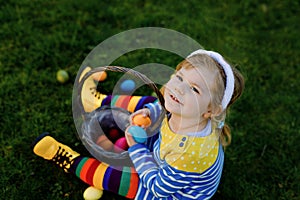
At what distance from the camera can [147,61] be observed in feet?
8.09

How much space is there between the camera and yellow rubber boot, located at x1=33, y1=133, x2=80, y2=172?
5.95 feet

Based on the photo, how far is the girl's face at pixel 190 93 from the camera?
136 centimetres

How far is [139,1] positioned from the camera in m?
2.89

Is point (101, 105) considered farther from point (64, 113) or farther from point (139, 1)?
point (139, 1)

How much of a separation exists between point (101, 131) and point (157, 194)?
0.47 meters

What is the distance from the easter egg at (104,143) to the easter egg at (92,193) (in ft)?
0.63

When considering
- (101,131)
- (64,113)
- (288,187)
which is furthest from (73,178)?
(288,187)

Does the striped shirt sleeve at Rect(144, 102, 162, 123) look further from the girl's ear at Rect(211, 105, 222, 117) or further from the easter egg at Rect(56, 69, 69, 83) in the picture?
the easter egg at Rect(56, 69, 69, 83)

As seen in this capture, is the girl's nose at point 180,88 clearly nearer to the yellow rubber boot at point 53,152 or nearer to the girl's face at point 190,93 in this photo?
the girl's face at point 190,93

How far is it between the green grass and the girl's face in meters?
0.65

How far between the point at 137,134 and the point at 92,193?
0.38 m

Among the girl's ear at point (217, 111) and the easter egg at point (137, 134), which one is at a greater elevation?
the girl's ear at point (217, 111)

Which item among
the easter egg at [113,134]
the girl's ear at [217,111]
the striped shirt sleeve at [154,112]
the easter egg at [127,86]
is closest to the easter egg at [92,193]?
the easter egg at [113,134]

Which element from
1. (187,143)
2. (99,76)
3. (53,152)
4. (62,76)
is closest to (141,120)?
(187,143)
